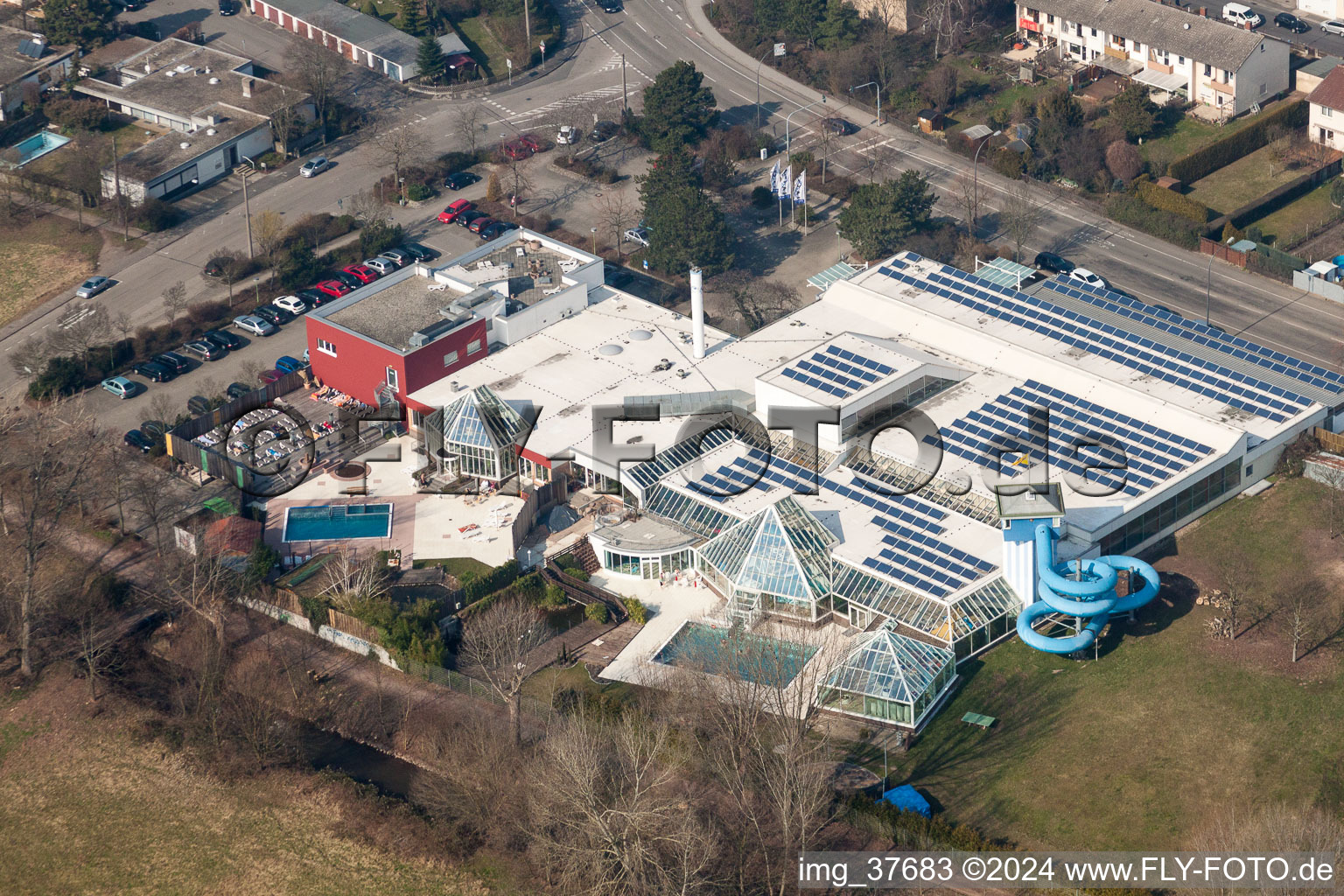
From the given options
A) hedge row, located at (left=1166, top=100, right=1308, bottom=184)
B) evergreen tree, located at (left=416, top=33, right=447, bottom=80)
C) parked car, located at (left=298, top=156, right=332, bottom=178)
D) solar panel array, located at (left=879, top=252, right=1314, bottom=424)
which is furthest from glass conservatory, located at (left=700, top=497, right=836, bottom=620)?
evergreen tree, located at (left=416, top=33, right=447, bottom=80)

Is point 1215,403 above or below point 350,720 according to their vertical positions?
above

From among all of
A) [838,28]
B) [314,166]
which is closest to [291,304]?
[314,166]

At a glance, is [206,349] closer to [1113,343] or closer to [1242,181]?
[1113,343]

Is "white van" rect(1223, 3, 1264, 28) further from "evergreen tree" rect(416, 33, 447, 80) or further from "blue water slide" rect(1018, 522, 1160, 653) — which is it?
"blue water slide" rect(1018, 522, 1160, 653)

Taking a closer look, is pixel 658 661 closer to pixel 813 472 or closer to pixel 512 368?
pixel 813 472

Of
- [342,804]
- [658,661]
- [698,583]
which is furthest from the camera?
[698,583]

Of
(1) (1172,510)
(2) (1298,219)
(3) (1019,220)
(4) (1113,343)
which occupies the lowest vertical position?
(1) (1172,510)

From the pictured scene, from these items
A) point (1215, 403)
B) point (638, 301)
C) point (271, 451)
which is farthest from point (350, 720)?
point (1215, 403)
